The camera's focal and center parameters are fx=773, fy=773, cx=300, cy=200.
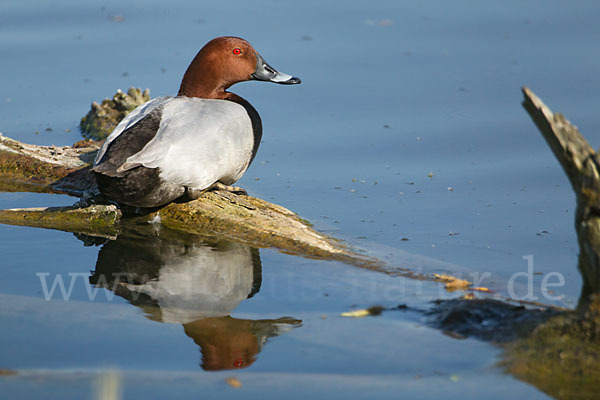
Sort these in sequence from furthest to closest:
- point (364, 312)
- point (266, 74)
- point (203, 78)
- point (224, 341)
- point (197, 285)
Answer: point (266, 74)
point (203, 78)
point (197, 285)
point (364, 312)
point (224, 341)

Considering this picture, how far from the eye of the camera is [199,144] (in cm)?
458

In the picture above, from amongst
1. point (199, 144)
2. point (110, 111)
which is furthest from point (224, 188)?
point (110, 111)

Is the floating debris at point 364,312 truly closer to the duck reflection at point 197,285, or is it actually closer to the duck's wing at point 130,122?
the duck reflection at point 197,285

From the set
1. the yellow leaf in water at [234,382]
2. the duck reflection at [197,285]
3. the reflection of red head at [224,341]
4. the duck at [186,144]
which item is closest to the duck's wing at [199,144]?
the duck at [186,144]

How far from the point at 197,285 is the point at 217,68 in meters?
1.87

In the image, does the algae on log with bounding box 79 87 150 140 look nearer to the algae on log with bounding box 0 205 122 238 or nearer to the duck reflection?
the algae on log with bounding box 0 205 122 238

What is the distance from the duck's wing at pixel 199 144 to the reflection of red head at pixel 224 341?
1204mm

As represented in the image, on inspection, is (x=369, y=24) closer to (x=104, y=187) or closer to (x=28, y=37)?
(x=28, y=37)
